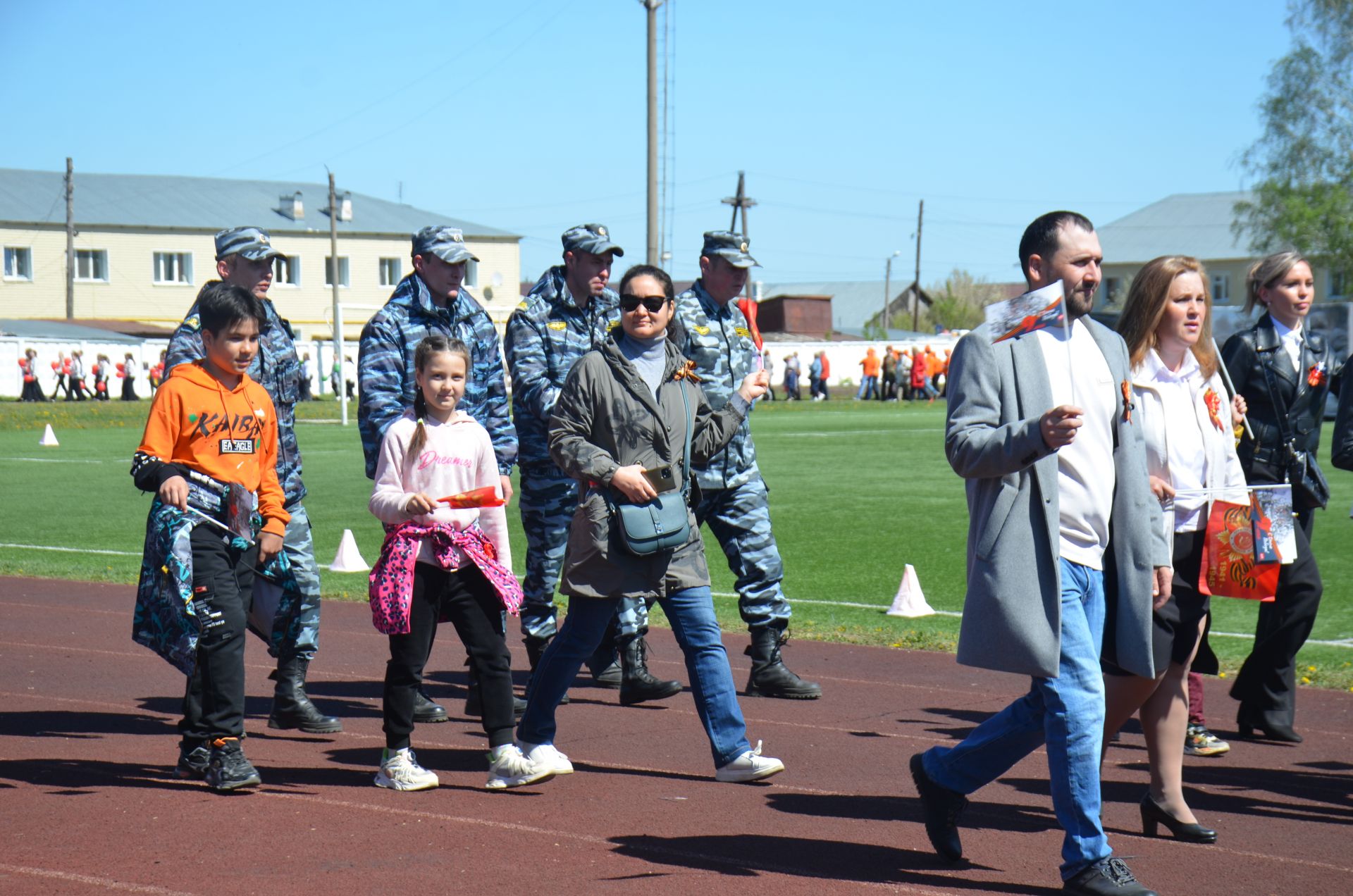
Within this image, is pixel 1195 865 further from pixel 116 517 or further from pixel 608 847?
pixel 116 517

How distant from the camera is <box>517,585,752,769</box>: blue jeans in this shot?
5.73m

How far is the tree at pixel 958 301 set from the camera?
398 ft

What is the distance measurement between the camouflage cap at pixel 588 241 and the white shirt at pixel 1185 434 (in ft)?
9.21

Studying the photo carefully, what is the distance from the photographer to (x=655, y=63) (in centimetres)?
3170

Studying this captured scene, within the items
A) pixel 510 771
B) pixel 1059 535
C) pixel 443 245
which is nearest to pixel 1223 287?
pixel 443 245

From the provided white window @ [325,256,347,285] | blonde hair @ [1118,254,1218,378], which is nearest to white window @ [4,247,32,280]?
white window @ [325,256,347,285]

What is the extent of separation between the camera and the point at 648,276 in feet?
19.2

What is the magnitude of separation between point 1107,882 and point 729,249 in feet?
12.6

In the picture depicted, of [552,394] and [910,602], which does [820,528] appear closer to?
[910,602]

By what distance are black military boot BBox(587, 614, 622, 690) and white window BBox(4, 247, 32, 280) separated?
73080 millimetres

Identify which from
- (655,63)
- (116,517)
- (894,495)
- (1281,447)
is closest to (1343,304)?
(655,63)

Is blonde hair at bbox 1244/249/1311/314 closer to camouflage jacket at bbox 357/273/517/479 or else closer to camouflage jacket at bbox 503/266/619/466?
camouflage jacket at bbox 503/266/619/466

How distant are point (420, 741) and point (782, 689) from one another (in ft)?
6.17

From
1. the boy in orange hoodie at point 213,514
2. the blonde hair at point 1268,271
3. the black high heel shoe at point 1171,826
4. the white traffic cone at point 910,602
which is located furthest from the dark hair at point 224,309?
the white traffic cone at point 910,602
